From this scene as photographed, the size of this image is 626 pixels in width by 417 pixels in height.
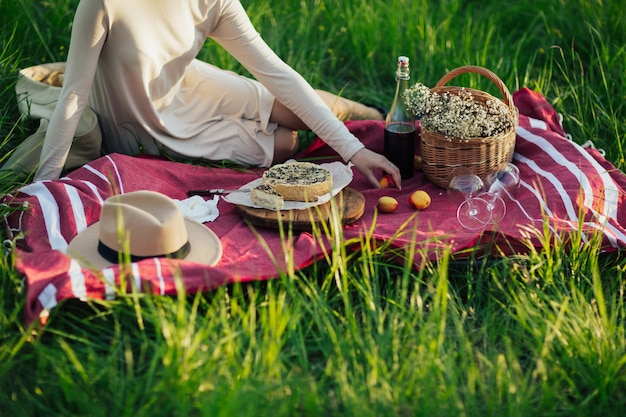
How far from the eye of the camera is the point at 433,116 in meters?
3.36

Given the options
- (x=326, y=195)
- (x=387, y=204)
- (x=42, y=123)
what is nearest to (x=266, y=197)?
(x=326, y=195)

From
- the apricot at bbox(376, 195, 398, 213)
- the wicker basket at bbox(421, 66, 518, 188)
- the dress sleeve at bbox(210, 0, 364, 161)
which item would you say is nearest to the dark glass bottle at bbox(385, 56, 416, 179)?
the wicker basket at bbox(421, 66, 518, 188)

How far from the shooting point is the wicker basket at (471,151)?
10.9ft

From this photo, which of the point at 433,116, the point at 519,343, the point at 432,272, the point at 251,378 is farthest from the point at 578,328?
the point at 433,116

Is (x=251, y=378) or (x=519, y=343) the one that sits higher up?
(x=251, y=378)

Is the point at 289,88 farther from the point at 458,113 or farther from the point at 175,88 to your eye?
the point at 458,113

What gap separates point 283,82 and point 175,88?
0.57m

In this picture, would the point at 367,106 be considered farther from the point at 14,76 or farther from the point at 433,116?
the point at 14,76

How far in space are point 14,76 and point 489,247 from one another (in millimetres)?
2552

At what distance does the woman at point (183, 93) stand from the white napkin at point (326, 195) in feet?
0.22

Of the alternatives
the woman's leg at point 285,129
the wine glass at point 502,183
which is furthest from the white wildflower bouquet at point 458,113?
the woman's leg at point 285,129

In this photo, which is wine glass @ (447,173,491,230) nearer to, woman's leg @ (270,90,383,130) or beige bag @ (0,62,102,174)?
woman's leg @ (270,90,383,130)

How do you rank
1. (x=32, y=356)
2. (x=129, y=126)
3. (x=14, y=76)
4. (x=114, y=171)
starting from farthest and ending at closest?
1. (x=14, y=76)
2. (x=129, y=126)
3. (x=114, y=171)
4. (x=32, y=356)

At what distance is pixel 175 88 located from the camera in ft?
12.0
